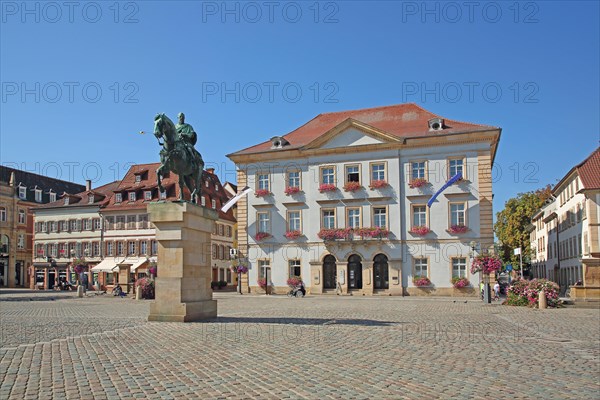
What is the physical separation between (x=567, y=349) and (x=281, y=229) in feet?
119

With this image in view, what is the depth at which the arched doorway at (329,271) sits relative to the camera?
4684cm

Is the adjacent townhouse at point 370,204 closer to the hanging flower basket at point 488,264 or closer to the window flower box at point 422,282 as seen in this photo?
the window flower box at point 422,282

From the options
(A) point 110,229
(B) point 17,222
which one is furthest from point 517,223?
(B) point 17,222

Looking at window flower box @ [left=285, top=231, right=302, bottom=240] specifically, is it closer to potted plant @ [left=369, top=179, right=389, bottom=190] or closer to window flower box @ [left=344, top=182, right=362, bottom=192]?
window flower box @ [left=344, top=182, right=362, bottom=192]

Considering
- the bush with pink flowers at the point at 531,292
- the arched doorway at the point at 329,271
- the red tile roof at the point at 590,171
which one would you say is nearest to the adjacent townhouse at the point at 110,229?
the arched doorway at the point at 329,271

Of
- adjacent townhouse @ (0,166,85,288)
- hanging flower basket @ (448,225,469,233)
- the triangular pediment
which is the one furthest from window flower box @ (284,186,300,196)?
adjacent townhouse @ (0,166,85,288)

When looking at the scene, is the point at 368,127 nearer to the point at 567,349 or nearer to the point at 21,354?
the point at 567,349

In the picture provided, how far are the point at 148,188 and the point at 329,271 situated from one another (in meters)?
24.8

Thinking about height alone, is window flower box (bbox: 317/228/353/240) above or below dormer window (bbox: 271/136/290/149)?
below

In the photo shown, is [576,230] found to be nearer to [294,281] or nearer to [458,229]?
[458,229]

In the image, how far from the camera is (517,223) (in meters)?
77.9

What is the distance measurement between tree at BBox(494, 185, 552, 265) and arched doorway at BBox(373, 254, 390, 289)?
119 ft

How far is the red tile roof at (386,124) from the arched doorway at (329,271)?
9376 mm

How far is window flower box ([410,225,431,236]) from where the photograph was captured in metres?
43.8
